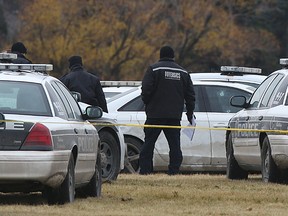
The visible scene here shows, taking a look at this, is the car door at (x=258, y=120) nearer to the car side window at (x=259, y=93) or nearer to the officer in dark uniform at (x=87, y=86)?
the car side window at (x=259, y=93)

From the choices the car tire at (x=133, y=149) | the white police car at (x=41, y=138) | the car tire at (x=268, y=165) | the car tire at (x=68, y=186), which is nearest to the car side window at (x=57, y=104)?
the white police car at (x=41, y=138)

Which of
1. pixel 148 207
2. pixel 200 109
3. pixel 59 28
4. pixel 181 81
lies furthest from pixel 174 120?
pixel 59 28

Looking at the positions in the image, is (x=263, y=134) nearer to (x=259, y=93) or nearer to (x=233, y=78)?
(x=259, y=93)

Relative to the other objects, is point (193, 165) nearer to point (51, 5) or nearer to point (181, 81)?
point (181, 81)

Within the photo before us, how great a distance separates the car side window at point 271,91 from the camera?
15.5 m

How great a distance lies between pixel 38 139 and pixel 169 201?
71.2 inches

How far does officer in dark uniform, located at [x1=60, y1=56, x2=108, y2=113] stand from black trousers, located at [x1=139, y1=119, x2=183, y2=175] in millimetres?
707

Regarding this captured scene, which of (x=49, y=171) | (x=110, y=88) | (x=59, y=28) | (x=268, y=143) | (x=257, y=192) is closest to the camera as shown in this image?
(x=49, y=171)

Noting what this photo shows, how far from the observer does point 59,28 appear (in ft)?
211

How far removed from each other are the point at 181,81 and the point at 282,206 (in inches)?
224

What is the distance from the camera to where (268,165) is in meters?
15.1

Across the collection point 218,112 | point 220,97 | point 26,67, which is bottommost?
point 218,112

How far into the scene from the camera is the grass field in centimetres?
1172

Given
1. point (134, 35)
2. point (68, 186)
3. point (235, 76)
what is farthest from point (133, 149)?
point (134, 35)
